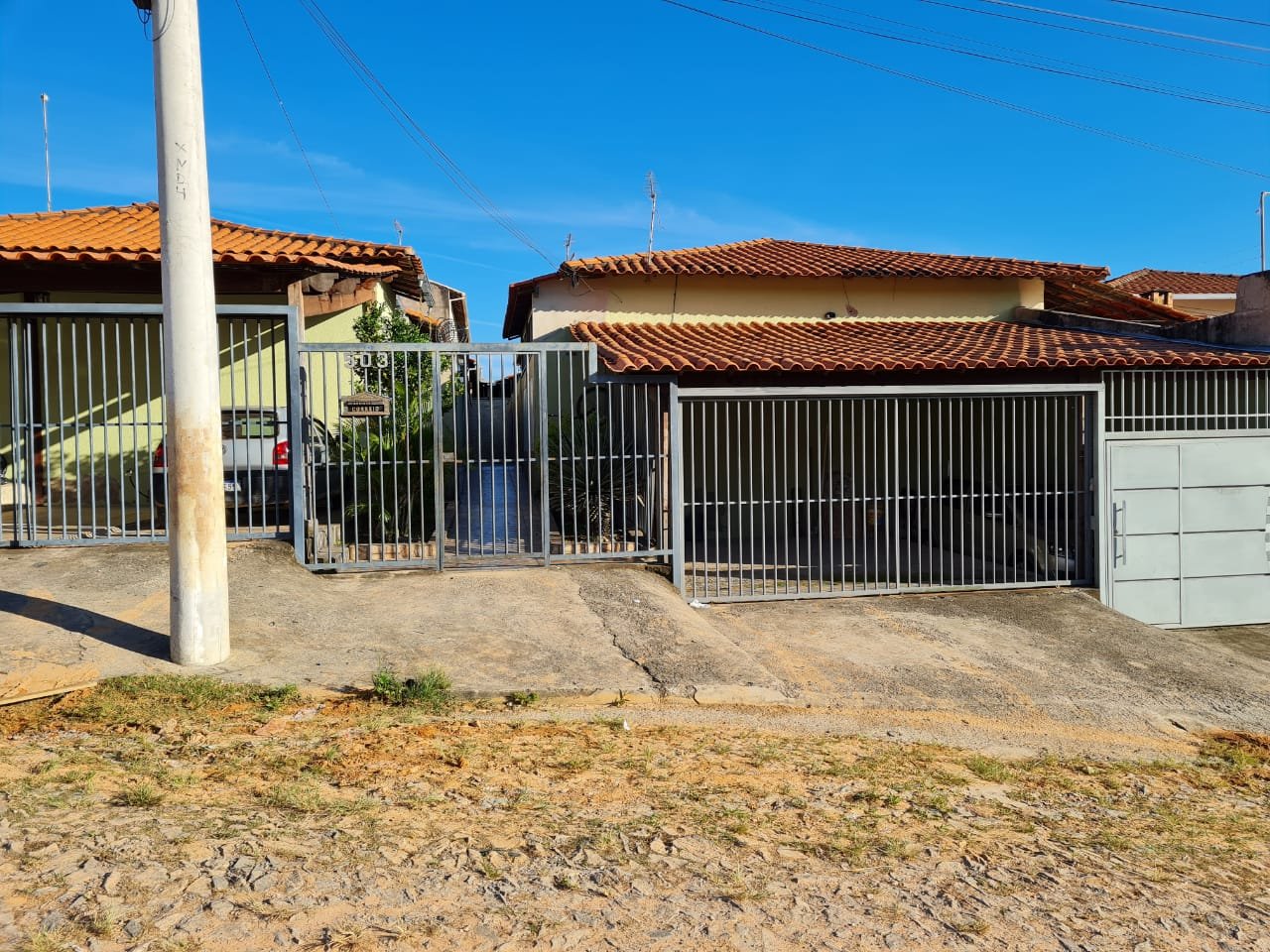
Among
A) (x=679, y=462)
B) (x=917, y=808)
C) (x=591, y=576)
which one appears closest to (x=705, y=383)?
(x=679, y=462)

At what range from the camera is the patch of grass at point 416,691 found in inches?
218

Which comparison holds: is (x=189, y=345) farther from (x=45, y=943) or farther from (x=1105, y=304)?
(x=1105, y=304)

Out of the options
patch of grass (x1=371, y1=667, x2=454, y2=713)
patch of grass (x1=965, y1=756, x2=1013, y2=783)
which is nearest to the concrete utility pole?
patch of grass (x1=371, y1=667, x2=454, y2=713)

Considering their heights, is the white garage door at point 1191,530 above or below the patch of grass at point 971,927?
above

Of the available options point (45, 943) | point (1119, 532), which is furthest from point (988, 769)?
point (1119, 532)

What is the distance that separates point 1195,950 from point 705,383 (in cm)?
773

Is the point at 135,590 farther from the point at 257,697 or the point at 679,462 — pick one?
the point at 679,462

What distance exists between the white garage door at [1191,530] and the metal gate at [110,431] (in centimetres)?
882

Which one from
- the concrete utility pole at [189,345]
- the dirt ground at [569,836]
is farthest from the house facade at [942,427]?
the concrete utility pole at [189,345]

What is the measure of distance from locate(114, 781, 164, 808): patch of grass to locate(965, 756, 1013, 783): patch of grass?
4.00 m

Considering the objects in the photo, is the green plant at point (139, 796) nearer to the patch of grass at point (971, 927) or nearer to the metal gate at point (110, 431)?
the patch of grass at point (971, 927)

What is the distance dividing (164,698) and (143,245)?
22.2 feet

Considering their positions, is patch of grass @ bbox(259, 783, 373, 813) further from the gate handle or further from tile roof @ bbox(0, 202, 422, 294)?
the gate handle

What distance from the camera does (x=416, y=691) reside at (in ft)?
18.4
